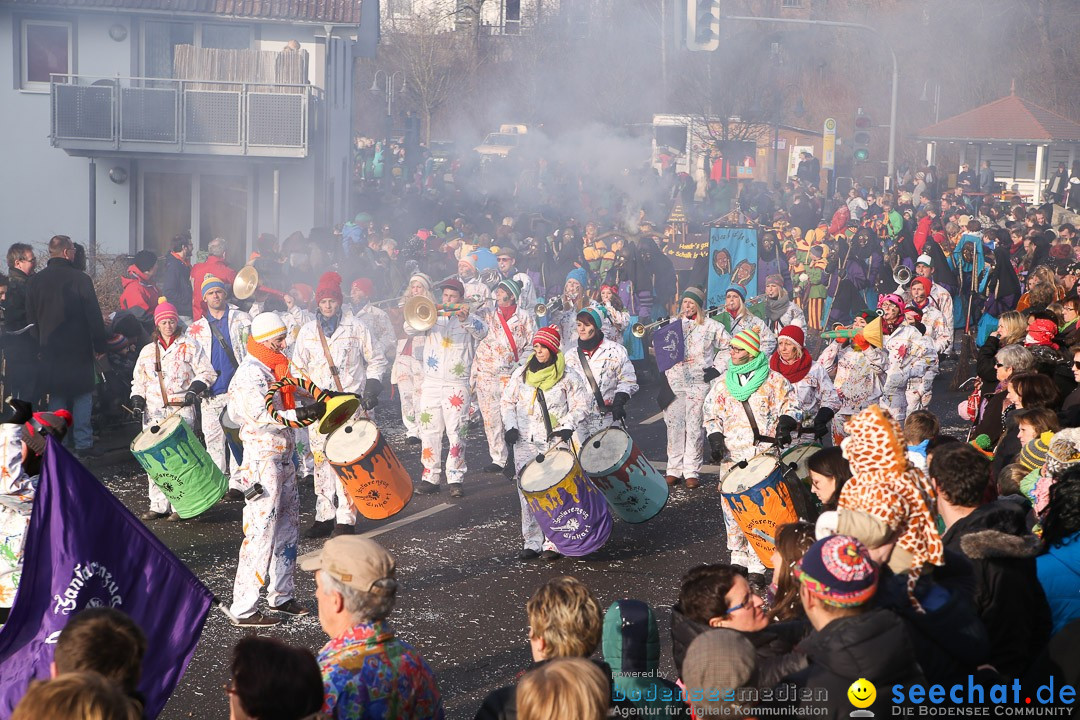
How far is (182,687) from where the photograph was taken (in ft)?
21.0

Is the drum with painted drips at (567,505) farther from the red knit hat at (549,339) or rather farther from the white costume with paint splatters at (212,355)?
the white costume with paint splatters at (212,355)

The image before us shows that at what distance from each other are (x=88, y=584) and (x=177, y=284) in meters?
9.96

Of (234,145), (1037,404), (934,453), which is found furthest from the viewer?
(234,145)

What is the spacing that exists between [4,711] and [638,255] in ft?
44.9

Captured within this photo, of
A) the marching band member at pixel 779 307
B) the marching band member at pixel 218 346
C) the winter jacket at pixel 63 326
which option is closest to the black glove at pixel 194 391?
the marching band member at pixel 218 346

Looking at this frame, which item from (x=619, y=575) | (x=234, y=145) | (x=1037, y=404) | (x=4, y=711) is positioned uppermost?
(x=234, y=145)

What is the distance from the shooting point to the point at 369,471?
845 centimetres

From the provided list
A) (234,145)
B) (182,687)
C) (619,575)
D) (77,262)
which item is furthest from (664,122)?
(182,687)

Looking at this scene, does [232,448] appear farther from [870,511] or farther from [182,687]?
[870,511]

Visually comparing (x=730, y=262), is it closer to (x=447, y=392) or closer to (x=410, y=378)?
(x=410, y=378)

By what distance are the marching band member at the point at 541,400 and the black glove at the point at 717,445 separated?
1123 millimetres

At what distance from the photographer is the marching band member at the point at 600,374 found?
31.3 ft

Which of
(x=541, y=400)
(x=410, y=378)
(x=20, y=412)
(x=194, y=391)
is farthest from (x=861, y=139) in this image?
(x=20, y=412)

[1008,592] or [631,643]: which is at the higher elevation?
[1008,592]
